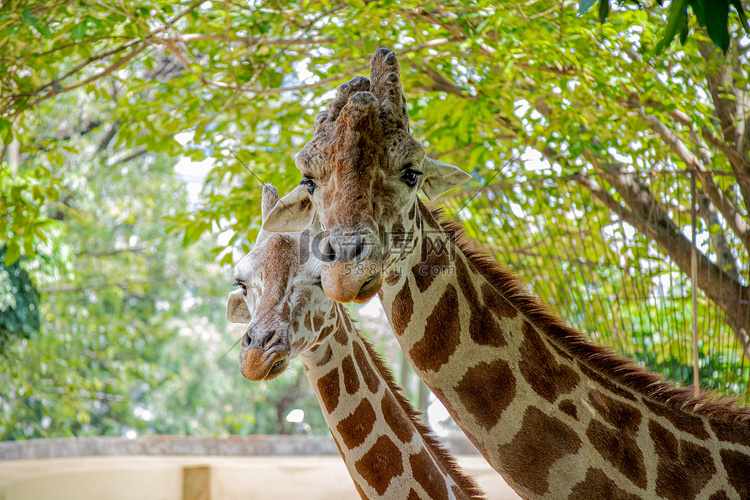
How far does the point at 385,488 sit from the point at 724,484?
1.01m

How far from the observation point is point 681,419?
6.10 ft

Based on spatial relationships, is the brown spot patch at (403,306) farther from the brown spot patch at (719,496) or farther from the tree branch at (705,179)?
the tree branch at (705,179)

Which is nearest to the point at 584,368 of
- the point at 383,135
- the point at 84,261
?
the point at 383,135

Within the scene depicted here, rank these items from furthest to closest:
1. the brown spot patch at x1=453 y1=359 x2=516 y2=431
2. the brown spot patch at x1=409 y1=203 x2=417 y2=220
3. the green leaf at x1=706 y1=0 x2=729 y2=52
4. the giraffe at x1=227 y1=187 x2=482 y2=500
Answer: the giraffe at x1=227 y1=187 x2=482 y2=500, the brown spot patch at x1=453 y1=359 x2=516 y2=431, the brown spot patch at x1=409 y1=203 x2=417 y2=220, the green leaf at x1=706 y1=0 x2=729 y2=52

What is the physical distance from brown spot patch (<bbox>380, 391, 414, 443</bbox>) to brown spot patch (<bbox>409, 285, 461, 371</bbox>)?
0.55m

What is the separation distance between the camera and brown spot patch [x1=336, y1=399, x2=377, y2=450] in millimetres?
2191

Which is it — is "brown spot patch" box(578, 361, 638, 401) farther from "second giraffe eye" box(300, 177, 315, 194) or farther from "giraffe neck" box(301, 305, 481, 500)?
"second giraffe eye" box(300, 177, 315, 194)

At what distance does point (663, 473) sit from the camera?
68.0 inches

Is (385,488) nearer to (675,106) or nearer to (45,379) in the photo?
(675,106)

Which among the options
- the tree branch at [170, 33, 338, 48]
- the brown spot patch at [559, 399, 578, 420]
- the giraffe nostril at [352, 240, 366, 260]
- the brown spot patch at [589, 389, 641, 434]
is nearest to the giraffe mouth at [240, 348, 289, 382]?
the giraffe nostril at [352, 240, 366, 260]

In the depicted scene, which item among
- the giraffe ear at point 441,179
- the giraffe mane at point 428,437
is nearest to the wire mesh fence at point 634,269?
the giraffe mane at point 428,437

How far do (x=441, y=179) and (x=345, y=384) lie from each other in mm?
884

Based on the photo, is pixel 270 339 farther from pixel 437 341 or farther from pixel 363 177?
pixel 363 177

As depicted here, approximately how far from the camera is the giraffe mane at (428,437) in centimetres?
230
